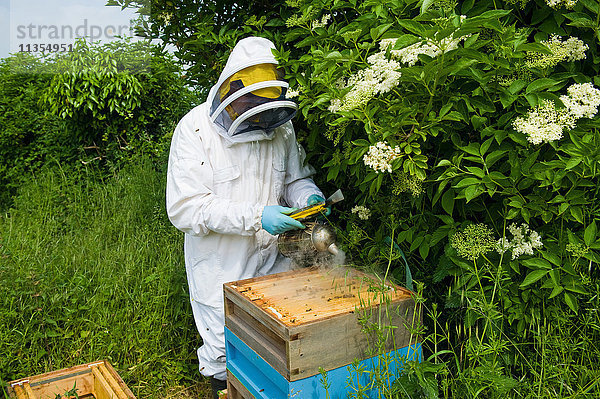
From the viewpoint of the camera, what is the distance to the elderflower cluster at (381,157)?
5.77 ft

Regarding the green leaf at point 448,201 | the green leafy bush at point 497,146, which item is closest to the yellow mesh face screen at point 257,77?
the green leafy bush at point 497,146

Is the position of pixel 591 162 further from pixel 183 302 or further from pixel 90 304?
pixel 90 304

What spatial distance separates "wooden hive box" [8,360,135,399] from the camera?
2822 millimetres

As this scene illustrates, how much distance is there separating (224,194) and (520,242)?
1617 millimetres

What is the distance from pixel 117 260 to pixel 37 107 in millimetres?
4612

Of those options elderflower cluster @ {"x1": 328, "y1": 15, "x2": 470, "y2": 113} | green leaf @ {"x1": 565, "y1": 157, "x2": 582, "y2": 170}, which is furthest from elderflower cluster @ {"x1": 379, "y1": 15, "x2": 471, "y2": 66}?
green leaf @ {"x1": 565, "y1": 157, "x2": 582, "y2": 170}

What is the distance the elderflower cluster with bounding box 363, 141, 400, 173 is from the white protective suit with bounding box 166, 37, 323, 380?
3.46 feet

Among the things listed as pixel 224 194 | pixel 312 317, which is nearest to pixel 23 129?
pixel 224 194

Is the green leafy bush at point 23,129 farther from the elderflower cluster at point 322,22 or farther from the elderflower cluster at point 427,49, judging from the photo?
the elderflower cluster at point 427,49

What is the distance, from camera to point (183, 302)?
12.5ft

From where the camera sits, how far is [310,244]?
8.56 feet

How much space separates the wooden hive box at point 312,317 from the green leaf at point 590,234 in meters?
0.69

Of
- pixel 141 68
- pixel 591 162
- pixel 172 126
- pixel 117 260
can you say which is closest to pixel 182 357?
pixel 117 260

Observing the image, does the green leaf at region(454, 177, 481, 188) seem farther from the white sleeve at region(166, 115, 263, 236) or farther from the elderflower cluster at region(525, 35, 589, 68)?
the white sleeve at region(166, 115, 263, 236)
